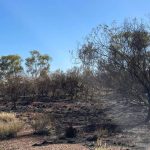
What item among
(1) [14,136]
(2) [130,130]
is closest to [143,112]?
(2) [130,130]

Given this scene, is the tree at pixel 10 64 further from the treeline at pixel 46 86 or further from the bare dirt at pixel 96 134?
the bare dirt at pixel 96 134

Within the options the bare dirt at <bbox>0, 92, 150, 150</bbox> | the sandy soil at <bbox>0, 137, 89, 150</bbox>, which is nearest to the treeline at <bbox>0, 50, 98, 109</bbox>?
the bare dirt at <bbox>0, 92, 150, 150</bbox>

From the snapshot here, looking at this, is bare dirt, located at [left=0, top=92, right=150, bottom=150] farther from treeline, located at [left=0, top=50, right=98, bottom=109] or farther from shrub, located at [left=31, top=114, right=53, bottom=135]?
treeline, located at [left=0, top=50, right=98, bottom=109]

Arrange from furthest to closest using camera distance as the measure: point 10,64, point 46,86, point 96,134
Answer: point 10,64, point 46,86, point 96,134


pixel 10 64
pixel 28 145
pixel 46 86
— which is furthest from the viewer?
pixel 10 64

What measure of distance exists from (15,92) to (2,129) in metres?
23.5

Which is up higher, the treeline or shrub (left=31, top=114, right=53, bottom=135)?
the treeline

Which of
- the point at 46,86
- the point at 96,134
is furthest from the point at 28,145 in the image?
the point at 46,86

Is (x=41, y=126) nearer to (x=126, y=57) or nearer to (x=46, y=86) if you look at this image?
(x=126, y=57)

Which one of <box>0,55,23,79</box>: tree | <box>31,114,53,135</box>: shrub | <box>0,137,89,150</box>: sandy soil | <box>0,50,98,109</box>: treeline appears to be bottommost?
<box>0,137,89,150</box>: sandy soil

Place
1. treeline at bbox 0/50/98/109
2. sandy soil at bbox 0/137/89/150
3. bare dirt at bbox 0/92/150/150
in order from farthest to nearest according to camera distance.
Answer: treeline at bbox 0/50/98/109
bare dirt at bbox 0/92/150/150
sandy soil at bbox 0/137/89/150

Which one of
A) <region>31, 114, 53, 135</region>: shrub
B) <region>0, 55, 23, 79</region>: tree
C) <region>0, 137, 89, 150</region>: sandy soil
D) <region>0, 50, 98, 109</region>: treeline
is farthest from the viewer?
<region>0, 55, 23, 79</region>: tree

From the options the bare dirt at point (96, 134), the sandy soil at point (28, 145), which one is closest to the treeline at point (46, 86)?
the bare dirt at point (96, 134)

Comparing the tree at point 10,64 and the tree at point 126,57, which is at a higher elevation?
the tree at point 10,64
